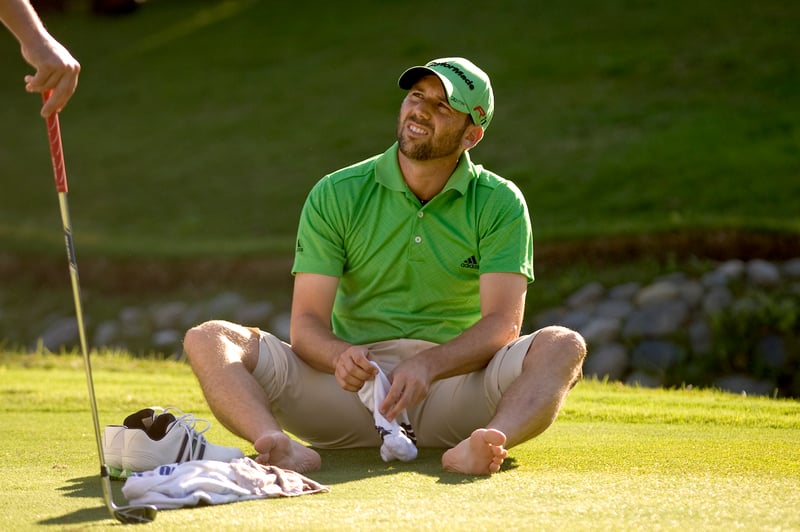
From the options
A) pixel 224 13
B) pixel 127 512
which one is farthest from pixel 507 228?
pixel 224 13

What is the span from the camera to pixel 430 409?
15.8ft

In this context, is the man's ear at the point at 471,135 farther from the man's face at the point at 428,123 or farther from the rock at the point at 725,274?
the rock at the point at 725,274

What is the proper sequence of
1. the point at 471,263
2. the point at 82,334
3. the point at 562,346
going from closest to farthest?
the point at 82,334
the point at 562,346
the point at 471,263

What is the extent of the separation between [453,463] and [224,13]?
22.8 m

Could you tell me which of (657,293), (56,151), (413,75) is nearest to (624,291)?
(657,293)

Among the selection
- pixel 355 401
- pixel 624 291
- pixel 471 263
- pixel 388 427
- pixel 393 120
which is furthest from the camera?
pixel 393 120

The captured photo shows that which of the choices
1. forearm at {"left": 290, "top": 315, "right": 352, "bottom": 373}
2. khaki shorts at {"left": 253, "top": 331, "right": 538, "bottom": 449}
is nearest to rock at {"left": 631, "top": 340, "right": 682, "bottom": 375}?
khaki shorts at {"left": 253, "top": 331, "right": 538, "bottom": 449}

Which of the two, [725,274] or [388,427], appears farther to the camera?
[725,274]

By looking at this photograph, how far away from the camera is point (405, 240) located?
4.91 m

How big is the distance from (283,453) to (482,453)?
0.65m

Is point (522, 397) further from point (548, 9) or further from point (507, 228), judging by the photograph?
point (548, 9)

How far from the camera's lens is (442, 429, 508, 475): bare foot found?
13.2 ft

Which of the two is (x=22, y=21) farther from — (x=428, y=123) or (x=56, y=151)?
(x=428, y=123)

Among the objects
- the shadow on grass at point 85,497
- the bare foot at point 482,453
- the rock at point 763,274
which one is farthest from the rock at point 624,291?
the shadow on grass at point 85,497
